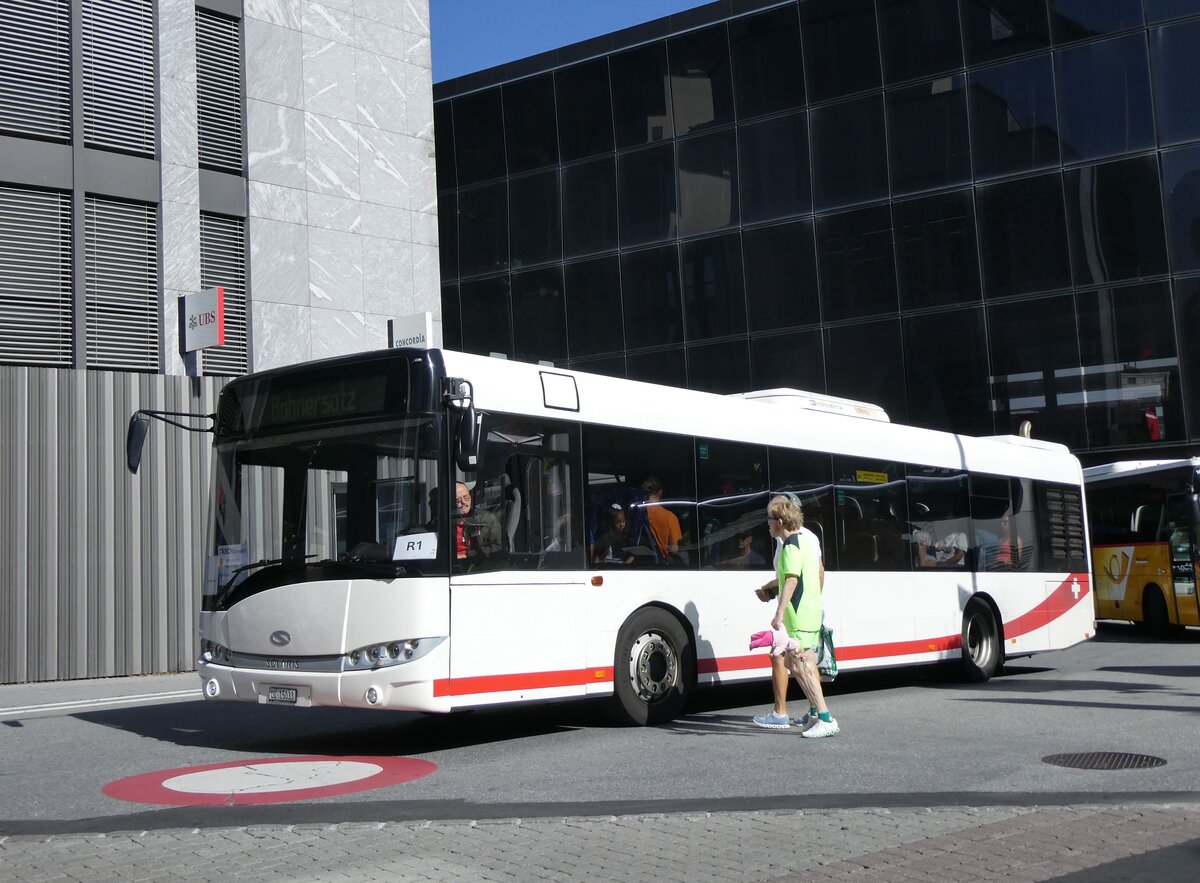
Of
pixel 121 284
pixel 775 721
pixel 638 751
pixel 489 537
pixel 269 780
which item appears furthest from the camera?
pixel 121 284

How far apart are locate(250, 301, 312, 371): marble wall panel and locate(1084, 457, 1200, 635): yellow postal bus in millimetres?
13863

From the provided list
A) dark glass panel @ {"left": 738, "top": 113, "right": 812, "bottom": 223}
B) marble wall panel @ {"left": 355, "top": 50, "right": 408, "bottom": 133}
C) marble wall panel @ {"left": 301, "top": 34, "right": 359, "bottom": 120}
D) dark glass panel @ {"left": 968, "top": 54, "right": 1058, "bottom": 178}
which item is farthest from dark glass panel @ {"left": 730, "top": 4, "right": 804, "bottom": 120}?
marble wall panel @ {"left": 301, "top": 34, "right": 359, "bottom": 120}

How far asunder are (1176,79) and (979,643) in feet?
46.0

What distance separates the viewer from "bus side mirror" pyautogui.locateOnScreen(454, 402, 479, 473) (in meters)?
8.95

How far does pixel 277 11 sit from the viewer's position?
2173cm

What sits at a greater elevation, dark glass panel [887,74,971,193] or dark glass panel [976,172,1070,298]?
dark glass panel [887,74,971,193]

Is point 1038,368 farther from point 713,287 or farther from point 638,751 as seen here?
point 638,751

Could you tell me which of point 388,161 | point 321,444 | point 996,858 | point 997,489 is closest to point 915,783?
point 996,858

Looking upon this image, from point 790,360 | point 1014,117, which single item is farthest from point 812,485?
point 1014,117

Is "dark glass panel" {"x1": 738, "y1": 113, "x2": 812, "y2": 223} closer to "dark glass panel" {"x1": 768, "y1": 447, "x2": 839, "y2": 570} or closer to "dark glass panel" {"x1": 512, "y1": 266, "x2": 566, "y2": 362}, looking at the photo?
"dark glass panel" {"x1": 512, "y1": 266, "x2": 566, "y2": 362}

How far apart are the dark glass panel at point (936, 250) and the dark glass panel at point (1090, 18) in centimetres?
350

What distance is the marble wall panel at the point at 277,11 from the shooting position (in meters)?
21.3

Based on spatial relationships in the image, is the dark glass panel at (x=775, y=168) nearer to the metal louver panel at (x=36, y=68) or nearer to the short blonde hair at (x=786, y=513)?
the metal louver panel at (x=36, y=68)

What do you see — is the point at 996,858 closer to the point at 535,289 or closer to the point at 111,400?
the point at 111,400
